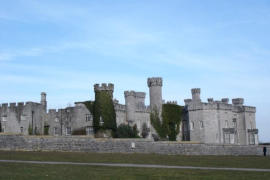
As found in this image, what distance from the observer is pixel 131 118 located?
51.6 meters

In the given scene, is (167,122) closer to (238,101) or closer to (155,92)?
(155,92)

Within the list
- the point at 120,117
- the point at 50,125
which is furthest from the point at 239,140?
the point at 50,125

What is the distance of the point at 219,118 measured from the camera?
174ft

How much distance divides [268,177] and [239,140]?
4007 cm

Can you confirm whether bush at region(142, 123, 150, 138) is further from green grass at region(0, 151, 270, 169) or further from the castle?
green grass at region(0, 151, 270, 169)

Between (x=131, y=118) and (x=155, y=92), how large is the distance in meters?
4.50

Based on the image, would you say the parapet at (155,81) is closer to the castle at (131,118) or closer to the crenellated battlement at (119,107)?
A: the castle at (131,118)

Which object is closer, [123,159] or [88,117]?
[123,159]

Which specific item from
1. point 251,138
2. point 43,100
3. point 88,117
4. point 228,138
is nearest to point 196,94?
point 228,138

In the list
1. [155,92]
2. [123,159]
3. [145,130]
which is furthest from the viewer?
[145,130]

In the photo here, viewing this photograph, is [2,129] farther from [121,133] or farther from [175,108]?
[175,108]

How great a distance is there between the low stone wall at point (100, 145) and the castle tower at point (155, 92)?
1020 cm

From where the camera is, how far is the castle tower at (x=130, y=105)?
51.6 meters

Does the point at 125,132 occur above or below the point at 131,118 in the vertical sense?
below
